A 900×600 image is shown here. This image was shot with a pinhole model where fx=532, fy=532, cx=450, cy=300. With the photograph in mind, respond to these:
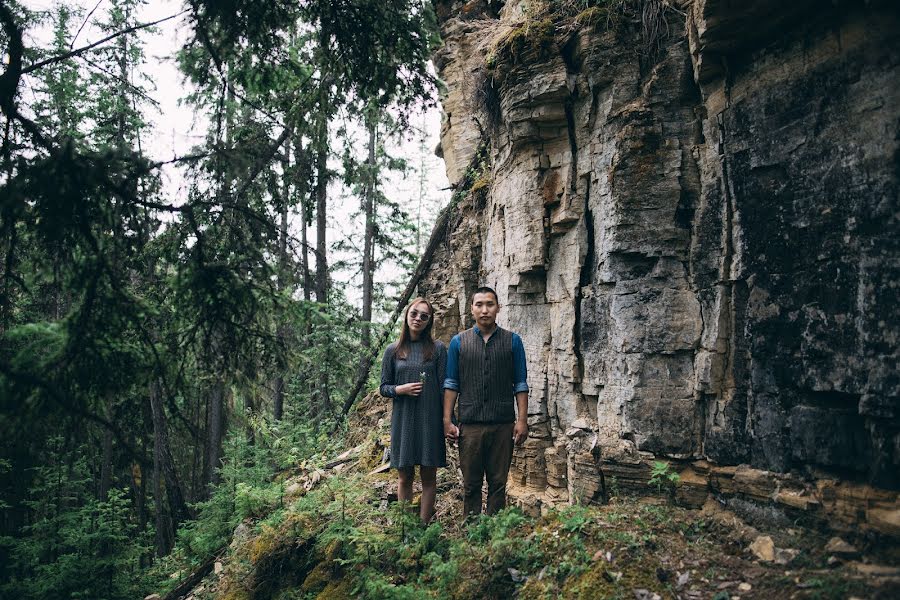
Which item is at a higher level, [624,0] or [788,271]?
[624,0]

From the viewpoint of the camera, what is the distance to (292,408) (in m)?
12.1

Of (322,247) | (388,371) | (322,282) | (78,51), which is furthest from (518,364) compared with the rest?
(322,247)

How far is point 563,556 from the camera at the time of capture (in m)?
4.38

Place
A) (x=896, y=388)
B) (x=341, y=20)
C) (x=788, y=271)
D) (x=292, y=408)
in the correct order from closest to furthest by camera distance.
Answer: (x=896, y=388)
(x=788, y=271)
(x=341, y=20)
(x=292, y=408)

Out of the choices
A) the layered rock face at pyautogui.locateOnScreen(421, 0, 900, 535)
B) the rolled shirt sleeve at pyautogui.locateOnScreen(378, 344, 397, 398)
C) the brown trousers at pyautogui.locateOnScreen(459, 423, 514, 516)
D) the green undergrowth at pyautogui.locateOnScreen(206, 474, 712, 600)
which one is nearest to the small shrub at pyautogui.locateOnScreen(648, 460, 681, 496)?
the layered rock face at pyautogui.locateOnScreen(421, 0, 900, 535)

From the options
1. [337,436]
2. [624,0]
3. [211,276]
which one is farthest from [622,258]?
[337,436]

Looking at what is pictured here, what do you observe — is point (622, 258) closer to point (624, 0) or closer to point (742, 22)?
point (742, 22)

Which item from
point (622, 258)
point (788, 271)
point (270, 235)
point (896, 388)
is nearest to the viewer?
point (896, 388)

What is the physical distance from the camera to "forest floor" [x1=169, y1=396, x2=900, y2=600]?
3820mm

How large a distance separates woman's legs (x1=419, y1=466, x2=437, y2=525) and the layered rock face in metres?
1.57

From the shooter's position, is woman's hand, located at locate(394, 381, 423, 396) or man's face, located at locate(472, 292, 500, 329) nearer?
woman's hand, located at locate(394, 381, 423, 396)

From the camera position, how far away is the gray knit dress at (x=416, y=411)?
17.7 ft

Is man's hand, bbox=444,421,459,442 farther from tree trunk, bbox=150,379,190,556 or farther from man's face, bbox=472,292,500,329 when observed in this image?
tree trunk, bbox=150,379,190,556

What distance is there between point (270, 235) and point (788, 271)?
464 cm
